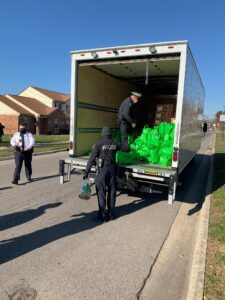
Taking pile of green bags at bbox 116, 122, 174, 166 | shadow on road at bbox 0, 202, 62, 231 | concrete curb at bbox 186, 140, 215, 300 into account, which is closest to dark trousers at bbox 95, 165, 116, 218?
pile of green bags at bbox 116, 122, 174, 166

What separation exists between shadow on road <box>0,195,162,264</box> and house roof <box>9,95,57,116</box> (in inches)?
1689

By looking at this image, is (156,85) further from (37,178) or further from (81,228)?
(81,228)

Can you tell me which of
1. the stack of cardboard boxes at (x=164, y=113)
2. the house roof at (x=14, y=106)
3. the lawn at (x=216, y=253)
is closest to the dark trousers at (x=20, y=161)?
the lawn at (x=216, y=253)

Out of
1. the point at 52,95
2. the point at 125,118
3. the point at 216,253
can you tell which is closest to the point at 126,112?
the point at 125,118

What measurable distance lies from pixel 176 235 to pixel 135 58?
3754 mm

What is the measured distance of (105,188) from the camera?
5.67 metres

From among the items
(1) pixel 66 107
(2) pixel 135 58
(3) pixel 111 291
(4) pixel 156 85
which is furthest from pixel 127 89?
(1) pixel 66 107

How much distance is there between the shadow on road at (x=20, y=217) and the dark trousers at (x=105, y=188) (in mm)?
1251

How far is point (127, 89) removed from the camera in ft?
34.0

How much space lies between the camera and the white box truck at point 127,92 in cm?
581

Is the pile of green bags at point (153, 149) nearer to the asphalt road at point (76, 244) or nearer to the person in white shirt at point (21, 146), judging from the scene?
the asphalt road at point (76, 244)

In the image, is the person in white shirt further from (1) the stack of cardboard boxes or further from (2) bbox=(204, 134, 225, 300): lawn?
(1) the stack of cardboard boxes

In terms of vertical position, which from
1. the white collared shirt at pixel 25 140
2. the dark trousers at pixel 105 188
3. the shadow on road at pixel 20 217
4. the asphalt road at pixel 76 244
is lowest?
the asphalt road at pixel 76 244

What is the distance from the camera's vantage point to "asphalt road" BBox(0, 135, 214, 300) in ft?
11.2
